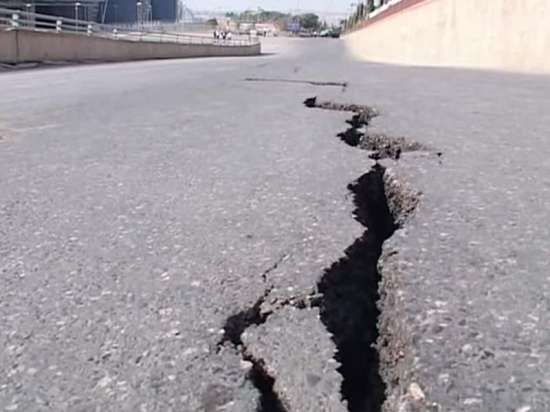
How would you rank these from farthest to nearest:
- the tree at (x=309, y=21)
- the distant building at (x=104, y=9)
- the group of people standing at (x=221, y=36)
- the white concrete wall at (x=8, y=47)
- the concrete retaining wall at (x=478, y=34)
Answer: the tree at (x=309, y=21), the group of people standing at (x=221, y=36), the distant building at (x=104, y=9), the white concrete wall at (x=8, y=47), the concrete retaining wall at (x=478, y=34)

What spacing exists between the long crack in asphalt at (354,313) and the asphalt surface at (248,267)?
0.03m

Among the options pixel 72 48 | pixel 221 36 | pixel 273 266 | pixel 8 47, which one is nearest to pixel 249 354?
pixel 273 266

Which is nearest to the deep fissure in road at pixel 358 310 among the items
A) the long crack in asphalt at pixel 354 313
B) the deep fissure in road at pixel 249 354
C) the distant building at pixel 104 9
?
the long crack in asphalt at pixel 354 313

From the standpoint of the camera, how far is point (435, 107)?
332 inches

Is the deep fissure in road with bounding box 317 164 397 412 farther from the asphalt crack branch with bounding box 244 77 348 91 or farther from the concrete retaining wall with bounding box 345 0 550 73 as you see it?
the concrete retaining wall with bounding box 345 0 550 73

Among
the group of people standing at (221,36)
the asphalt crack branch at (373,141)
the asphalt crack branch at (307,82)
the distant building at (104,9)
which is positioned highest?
the asphalt crack branch at (373,141)

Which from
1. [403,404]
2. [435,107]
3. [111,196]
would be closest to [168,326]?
[403,404]

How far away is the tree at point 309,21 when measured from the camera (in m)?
152

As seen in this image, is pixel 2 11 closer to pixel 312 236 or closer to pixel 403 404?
pixel 312 236

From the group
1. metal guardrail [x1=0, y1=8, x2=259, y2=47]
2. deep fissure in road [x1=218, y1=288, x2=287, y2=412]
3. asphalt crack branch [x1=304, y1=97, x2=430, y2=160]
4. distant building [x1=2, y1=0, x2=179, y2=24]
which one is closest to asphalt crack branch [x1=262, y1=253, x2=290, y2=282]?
deep fissure in road [x1=218, y1=288, x2=287, y2=412]

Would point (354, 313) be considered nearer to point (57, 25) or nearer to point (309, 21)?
point (57, 25)

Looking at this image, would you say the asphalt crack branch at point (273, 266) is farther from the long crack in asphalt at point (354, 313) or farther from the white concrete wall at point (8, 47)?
the white concrete wall at point (8, 47)

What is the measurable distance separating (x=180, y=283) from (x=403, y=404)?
1087 mm

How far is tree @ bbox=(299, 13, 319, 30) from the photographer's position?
5999 inches
